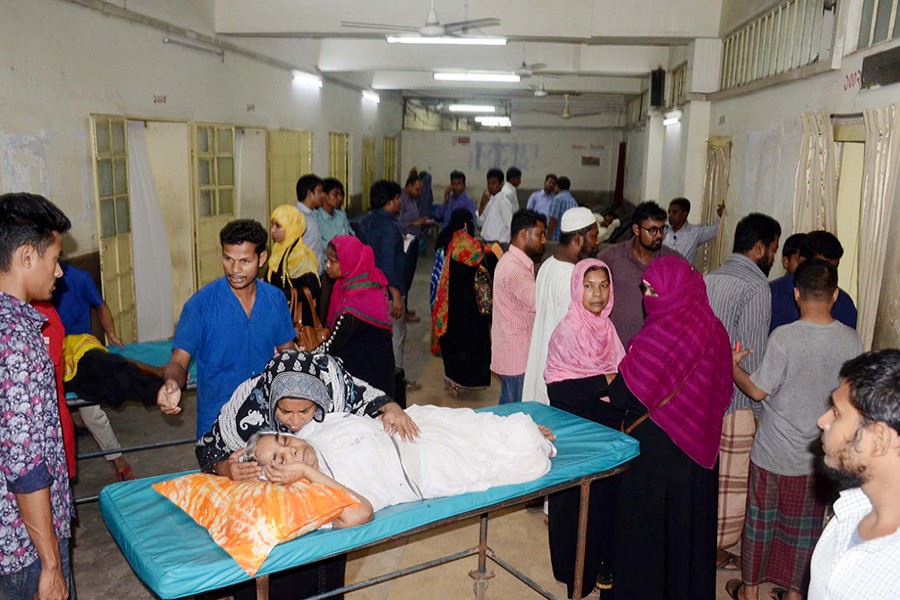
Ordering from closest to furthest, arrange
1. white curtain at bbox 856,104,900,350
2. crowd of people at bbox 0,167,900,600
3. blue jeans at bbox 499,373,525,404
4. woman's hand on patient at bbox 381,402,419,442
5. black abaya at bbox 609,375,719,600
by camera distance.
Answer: crowd of people at bbox 0,167,900,600 → woman's hand on patient at bbox 381,402,419,442 → black abaya at bbox 609,375,719,600 → white curtain at bbox 856,104,900,350 → blue jeans at bbox 499,373,525,404

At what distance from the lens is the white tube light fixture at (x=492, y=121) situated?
22550 mm

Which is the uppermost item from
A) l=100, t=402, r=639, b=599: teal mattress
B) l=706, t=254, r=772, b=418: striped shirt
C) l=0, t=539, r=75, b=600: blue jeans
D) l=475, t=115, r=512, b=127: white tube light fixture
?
l=475, t=115, r=512, b=127: white tube light fixture

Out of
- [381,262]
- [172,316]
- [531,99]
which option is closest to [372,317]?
[381,262]

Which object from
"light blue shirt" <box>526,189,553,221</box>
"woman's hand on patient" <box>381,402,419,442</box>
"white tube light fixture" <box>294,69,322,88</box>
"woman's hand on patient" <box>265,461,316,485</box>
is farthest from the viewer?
"light blue shirt" <box>526,189,553,221</box>

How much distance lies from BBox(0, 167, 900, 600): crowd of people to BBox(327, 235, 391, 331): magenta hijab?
0.01 m

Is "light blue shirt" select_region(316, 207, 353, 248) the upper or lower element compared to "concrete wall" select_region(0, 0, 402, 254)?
lower

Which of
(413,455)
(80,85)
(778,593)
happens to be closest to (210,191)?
(80,85)

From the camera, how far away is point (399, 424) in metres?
2.88

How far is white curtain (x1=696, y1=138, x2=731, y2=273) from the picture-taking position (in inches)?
294

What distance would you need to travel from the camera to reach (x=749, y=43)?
698cm

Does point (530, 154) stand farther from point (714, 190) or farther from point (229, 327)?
point (229, 327)

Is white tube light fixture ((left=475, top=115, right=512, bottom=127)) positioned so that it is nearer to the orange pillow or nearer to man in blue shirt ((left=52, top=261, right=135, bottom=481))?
man in blue shirt ((left=52, top=261, right=135, bottom=481))

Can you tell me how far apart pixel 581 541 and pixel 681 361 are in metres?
0.92

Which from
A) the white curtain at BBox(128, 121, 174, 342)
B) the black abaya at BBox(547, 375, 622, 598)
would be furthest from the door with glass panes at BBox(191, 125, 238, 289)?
the black abaya at BBox(547, 375, 622, 598)
